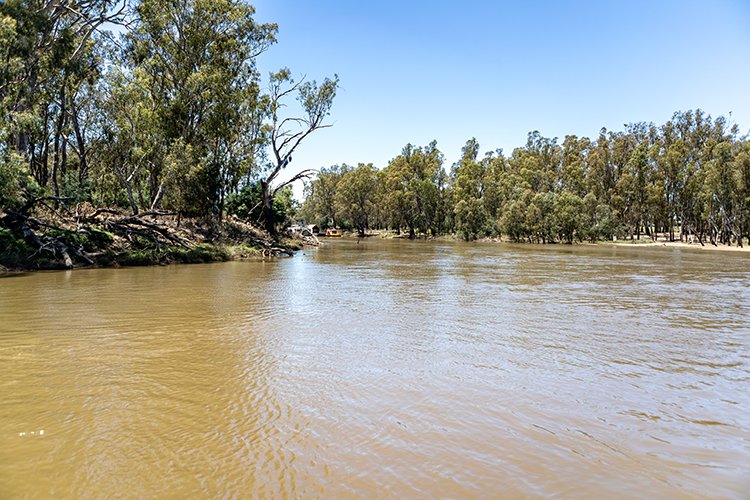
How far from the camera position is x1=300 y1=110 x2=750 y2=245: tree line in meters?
63.2

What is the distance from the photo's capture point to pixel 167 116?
95.5ft

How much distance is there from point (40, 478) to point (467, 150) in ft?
324

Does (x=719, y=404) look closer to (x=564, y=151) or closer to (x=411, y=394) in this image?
(x=411, y=394)

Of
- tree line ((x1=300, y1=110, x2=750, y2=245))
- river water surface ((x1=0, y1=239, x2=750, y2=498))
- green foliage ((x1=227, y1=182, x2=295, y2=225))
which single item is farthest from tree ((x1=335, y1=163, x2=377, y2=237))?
river water surface ((x1=0, y1=239, x2=750, y2=498))

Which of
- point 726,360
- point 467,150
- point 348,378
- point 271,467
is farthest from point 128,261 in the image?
point 467,150

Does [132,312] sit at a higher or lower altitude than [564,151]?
lower

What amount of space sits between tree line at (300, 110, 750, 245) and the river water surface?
44.3 meters

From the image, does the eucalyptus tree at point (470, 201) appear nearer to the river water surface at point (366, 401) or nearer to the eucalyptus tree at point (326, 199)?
the eucalyptus tree at point (326, 199)

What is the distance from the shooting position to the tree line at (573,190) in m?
63.2

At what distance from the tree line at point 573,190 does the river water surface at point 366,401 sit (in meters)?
44.3

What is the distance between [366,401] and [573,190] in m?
86.8

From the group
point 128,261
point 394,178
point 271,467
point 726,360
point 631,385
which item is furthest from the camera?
point 394,178

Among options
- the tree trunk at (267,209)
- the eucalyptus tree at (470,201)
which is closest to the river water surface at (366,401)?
the tree trunk at (267,209)

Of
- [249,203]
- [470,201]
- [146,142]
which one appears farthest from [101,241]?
[470,201]
